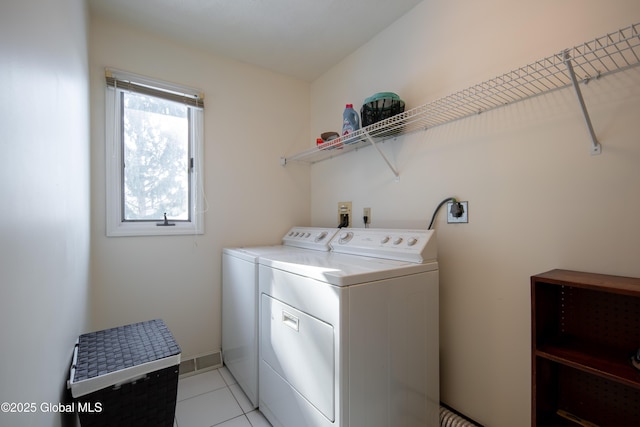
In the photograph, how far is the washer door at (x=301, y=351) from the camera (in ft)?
3.56

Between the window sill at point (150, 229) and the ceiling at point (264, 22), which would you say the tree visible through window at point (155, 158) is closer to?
the window sill at point (150, 229)

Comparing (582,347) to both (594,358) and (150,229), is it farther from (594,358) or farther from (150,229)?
(150,229)

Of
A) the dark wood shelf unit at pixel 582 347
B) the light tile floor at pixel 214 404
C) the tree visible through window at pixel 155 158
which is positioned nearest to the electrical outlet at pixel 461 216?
the dark wood shelf unit at pixel 582 347

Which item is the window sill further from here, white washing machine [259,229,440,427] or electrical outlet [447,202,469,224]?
electrical outlet [447,202,469,224]

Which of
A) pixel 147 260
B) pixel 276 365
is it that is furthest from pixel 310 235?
pixel 147 260

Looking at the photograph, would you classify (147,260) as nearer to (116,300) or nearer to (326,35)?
(116,300)

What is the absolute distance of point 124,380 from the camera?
42.3 inches

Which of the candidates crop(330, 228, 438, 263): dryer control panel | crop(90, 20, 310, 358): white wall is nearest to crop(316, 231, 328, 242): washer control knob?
crop(330, 228, 438, 263): dryer control panel

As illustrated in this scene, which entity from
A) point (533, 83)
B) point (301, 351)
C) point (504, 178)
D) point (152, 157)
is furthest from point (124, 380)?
point (533, 83)

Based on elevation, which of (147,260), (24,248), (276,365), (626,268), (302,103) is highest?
(302,103)

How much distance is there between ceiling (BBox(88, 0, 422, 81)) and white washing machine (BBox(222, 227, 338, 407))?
4.73 ft

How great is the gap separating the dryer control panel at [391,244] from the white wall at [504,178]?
22 cm

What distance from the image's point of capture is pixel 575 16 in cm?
110

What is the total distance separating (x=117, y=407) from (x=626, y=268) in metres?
2.00
